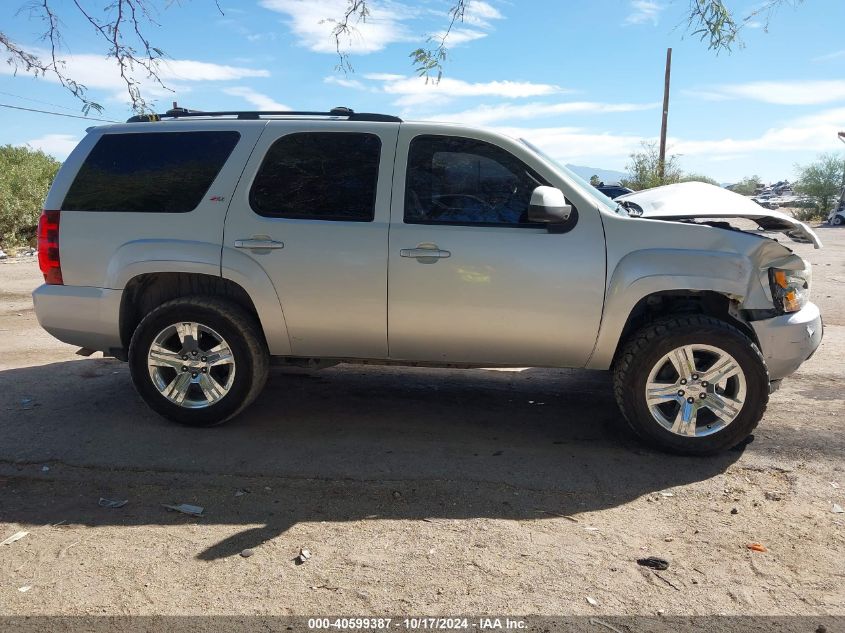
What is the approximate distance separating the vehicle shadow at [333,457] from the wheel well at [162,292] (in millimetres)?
737

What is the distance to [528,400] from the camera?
5637 mm

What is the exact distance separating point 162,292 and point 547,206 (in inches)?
109

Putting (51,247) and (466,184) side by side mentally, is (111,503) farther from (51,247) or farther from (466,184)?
(466,184)

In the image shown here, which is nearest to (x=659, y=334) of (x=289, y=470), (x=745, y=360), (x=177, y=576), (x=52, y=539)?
(x=745, y=360)

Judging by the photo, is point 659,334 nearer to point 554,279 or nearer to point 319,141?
point 554,279

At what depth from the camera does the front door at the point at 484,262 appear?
4.45 metres

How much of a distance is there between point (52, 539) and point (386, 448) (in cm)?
195

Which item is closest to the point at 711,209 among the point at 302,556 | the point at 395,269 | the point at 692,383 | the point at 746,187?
the point at 692,383

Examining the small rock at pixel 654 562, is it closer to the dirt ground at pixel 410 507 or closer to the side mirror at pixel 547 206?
the dirt ground at pixel 410 507

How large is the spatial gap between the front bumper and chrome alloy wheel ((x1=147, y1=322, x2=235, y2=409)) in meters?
3.46

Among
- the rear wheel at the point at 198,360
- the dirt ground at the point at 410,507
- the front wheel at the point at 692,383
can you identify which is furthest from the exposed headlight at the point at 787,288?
the rear wheel at the point at 198,360

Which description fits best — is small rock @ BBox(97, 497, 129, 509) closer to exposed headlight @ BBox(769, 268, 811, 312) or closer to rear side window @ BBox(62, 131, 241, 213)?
rear side window @ BBox(62, 131, 241, 213)

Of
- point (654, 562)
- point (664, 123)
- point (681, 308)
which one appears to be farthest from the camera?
point (664, 123)

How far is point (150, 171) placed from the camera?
4934mm
